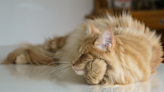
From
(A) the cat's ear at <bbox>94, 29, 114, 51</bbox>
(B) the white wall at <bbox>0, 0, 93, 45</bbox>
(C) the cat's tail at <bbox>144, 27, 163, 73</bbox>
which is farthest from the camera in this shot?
(B) the white wall at <bbox>0, 0, 93, 45</bbox>

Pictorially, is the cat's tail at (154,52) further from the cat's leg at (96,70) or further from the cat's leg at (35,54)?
the cat's leg at (35,54)

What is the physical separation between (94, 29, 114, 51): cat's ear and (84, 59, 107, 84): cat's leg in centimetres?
8

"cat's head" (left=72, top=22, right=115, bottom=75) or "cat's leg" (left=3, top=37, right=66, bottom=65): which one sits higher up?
"cat's head" (left=72, top=22, right=115, bottom=75)

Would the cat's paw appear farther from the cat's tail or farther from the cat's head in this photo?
the cat's tail

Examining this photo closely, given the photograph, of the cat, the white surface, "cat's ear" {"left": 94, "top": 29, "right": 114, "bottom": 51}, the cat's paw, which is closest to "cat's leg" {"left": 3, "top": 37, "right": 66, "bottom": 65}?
the cat's paw

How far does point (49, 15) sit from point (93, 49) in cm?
191

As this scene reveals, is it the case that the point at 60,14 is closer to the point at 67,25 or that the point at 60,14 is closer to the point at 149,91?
the point at 67,25

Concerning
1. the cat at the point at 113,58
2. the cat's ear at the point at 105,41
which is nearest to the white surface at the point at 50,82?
the cat at the point at 113,58

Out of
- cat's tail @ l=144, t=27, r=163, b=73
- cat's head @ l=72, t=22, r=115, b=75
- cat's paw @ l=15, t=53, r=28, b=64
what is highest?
cat's head @ l=72, t=22, r=115, b=75

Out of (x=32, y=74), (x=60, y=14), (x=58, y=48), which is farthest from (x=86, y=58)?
(x=60, y=14)

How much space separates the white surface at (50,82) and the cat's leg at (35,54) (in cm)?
14

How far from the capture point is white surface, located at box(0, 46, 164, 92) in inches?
39.2

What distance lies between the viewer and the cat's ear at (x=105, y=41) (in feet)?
2.99

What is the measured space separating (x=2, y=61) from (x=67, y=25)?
1.61 metres
